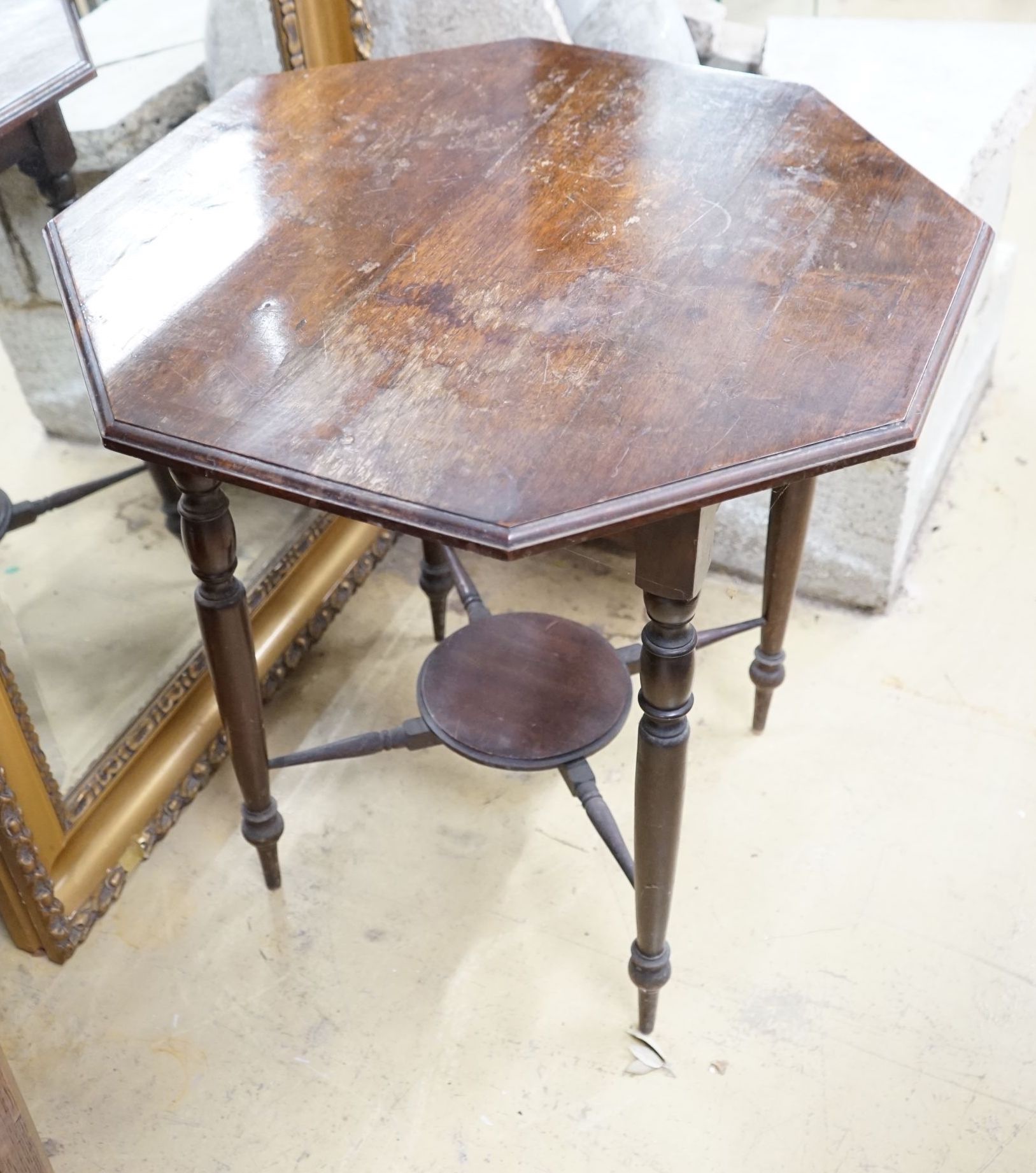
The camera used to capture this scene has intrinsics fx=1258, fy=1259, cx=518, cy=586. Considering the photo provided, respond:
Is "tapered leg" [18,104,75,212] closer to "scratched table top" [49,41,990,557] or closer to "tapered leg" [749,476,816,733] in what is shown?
"scratched table top" [49,41,990,557]

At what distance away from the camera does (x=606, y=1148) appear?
1627mm

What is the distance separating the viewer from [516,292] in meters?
1.39

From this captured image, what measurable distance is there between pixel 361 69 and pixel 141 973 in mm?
1367

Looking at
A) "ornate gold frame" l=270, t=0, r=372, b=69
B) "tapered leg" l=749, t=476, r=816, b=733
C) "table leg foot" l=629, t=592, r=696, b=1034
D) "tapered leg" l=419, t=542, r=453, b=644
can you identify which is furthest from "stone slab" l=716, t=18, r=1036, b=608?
"table leg foot" l=629, t=592, r=696, b=1034

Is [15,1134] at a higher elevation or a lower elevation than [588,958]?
higher

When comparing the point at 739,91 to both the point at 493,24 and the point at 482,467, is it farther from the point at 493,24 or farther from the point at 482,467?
the point at 482,467

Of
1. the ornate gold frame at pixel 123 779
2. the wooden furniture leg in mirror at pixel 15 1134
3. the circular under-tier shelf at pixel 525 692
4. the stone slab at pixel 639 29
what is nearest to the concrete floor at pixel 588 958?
the ornate gold frame at pixel 123 779

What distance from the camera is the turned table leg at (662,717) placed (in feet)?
4.17

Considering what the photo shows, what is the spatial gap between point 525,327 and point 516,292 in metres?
0.07

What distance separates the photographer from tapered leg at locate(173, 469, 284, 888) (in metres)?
1.52

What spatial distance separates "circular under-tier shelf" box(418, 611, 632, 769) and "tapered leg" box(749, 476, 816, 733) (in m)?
0.28

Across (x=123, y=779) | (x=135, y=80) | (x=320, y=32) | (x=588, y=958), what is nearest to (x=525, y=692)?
(x=588, y=958)

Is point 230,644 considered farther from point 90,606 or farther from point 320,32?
point 320,32

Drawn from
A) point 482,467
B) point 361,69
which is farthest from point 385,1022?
point 361,69
